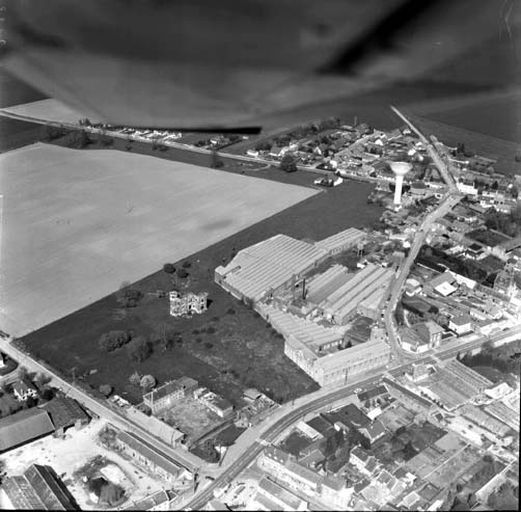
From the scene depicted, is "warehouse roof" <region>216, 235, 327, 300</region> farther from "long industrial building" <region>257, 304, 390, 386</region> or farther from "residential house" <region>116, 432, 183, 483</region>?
"residential house" <region>116, 432, 183, 483</region>

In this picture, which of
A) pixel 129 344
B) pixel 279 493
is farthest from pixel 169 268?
pixel 279 493

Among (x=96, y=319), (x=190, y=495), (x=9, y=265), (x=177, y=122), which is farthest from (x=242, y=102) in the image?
(x=9, y=265)

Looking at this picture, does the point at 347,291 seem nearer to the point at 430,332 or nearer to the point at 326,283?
the point at 326,283

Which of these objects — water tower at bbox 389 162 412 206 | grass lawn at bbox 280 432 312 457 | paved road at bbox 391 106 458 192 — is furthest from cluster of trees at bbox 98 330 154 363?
paved road at bbox 391 106 458 192

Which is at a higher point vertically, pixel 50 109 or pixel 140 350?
pixel 50 109

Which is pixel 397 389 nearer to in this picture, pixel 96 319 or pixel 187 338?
pixel 187 338

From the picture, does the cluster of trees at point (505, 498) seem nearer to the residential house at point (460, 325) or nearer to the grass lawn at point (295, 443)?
the grass lawn at point (295, 443)

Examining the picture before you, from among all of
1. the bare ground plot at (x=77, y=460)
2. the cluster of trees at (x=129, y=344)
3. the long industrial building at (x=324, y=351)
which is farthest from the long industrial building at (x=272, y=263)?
the bare ground plot at (x=77, y=460)
